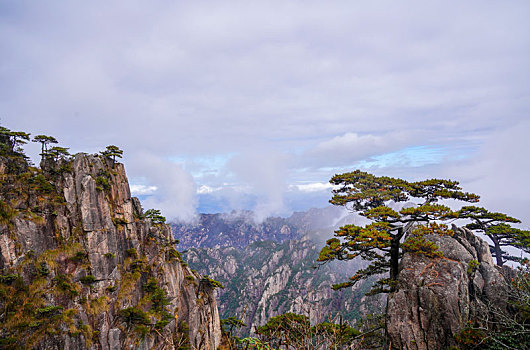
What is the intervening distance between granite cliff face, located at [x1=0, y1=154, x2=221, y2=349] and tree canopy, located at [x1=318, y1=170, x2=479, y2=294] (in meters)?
21.3

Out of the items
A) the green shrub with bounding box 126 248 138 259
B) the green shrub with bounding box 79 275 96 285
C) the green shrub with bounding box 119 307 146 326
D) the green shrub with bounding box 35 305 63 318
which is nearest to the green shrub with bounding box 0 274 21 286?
the green shrub with bounding box 35 305 63 318

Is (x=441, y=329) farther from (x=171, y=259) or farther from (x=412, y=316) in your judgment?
(x=171, y=259)

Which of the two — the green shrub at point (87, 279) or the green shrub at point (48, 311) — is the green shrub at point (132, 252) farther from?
the green shrub at point (48, 311)

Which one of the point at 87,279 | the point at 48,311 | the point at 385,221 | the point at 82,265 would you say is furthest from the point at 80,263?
the point at 385,221

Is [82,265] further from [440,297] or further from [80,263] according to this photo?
[440,297]

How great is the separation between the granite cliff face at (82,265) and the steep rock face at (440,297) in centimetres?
2244

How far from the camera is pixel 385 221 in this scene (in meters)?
19.4

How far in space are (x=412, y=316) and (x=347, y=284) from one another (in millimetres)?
4525

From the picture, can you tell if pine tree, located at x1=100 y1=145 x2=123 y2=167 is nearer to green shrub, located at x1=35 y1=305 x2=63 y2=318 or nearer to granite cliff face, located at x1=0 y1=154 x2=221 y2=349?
granite cliff face, located at x1=0 y1=154 x2=221 y2=349

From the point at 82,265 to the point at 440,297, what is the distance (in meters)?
42.2

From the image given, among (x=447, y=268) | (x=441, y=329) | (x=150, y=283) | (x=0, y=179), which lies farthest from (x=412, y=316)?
(x=0, y=179)

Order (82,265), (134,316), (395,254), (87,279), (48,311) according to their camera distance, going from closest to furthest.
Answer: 1. (395,254)
2. (48,311)
3. (87,279)
4. (82,265)
5. (134,316)

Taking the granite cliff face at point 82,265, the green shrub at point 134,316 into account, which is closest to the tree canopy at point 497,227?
the granite cliff face at point 82,265

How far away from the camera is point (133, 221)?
44.2 m
